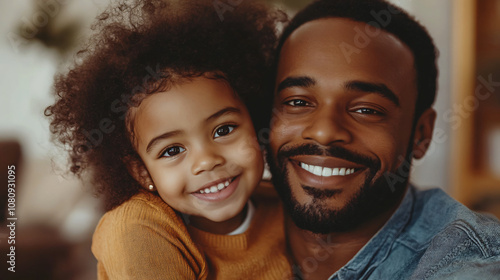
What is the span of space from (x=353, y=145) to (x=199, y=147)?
432 millimetres

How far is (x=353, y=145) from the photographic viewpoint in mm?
1205

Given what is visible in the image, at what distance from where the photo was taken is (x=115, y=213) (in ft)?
3.48

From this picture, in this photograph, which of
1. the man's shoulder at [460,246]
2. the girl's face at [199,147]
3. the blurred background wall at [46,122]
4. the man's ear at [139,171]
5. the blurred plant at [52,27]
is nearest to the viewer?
the man's shoulder at [460,246]

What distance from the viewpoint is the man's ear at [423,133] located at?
4.59 feet

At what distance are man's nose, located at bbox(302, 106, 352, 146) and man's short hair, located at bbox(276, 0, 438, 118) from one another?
0.29 meters

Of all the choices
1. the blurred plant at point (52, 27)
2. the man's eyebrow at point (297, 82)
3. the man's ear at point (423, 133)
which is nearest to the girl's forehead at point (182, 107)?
the man's eyebrow at point (297, 82)

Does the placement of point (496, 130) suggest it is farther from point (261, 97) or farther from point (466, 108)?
point (261, 97)

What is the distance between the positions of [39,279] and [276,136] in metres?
1.14

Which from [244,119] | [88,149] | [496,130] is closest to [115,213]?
[88,149]

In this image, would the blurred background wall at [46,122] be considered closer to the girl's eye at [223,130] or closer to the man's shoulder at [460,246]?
the girl's eye at [223,130]

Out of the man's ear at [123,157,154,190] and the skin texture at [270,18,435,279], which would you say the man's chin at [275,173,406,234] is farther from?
the man's ear at [123,157,154,190]

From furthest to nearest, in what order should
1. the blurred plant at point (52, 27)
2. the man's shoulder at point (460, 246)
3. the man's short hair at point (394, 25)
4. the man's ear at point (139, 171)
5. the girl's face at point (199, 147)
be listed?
the blurred plant at point (52, 27)
the man's short hair at point (394, 25)
the man's ear at point (139, 171)
the girl's face at point (199, 147)
the man's shoulder at point (460, 246)

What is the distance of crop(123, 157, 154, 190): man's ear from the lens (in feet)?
3.88

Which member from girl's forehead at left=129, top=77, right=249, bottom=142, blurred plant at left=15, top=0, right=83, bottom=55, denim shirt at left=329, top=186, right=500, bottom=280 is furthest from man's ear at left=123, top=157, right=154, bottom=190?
blurred plant at left=15, top=0, right=83, bottom=55
